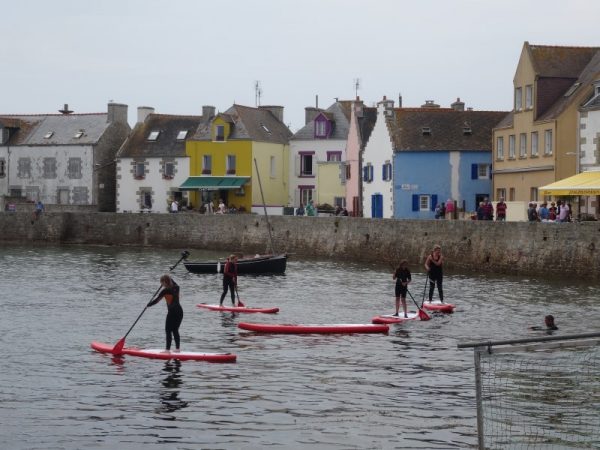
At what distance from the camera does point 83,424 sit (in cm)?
1889

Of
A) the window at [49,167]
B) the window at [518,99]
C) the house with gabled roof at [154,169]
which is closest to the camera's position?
the window at [518,99]

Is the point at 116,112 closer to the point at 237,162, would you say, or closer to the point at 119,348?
the point at 237,162

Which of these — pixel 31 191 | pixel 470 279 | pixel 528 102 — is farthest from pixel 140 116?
pixel 470 279

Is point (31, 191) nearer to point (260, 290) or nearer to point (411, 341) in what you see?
point (260, 290)

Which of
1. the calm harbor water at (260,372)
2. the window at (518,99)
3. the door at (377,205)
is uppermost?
the window at (518,99)

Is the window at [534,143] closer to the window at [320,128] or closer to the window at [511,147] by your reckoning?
the window at [511,147]

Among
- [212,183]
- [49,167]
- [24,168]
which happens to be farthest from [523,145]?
[24,168]

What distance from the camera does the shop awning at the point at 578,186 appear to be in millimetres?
46375

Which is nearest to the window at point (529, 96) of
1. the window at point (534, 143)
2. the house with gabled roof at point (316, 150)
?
the window at point (534, 143)

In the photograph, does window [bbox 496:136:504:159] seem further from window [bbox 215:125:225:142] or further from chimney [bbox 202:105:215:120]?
chimney [bbox 202:105:215:120]

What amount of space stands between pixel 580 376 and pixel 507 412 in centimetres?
323

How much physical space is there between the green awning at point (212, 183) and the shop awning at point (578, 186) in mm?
35925

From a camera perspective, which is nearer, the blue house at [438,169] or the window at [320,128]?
the blue house at [438,169]

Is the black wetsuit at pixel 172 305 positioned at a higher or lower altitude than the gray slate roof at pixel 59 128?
lower
